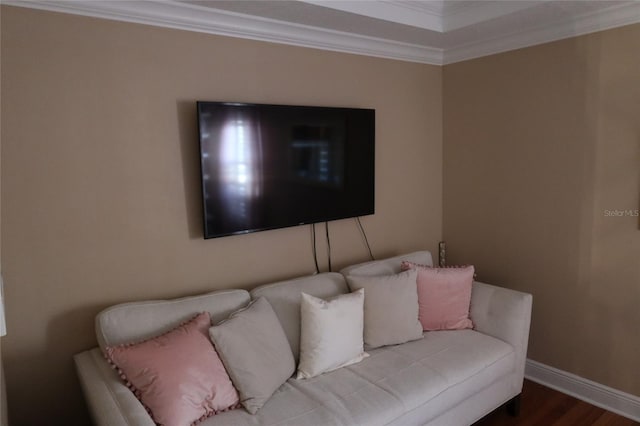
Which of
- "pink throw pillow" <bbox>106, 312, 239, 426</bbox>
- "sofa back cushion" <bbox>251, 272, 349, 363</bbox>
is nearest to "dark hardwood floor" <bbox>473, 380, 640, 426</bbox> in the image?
"sofa back cushion" <bbox>251, 272, 349, 363</bbox>

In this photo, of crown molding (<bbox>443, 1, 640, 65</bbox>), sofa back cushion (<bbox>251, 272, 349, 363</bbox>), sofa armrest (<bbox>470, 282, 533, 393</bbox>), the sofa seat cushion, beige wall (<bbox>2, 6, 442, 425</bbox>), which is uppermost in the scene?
crown molding (<bbox>443, 1, 640, 65</bbox>)

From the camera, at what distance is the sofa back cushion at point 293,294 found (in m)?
2.44

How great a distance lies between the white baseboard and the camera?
2.73m

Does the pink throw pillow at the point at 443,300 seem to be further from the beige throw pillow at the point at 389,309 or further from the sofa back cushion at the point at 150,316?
the sofa back cushion at the point at 150,316

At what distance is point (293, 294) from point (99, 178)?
3.92 ft

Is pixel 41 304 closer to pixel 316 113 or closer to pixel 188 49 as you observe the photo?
pixel 188 49

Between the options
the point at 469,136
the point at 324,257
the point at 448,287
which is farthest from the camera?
the point at 469,136

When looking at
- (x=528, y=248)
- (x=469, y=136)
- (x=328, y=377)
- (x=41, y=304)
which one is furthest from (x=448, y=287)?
(x=41, y=304)

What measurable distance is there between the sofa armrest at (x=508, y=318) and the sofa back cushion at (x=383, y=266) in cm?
51

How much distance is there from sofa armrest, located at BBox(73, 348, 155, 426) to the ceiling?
1.66 m

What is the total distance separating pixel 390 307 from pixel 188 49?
1861mm

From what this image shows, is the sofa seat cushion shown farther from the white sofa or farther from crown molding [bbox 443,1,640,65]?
crown molding [bbox 443,1,640,65]

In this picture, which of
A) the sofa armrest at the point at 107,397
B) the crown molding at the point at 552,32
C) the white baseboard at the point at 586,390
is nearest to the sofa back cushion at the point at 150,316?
the sofa armrest at the point at 107,397

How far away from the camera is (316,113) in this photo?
2850 millimetres
